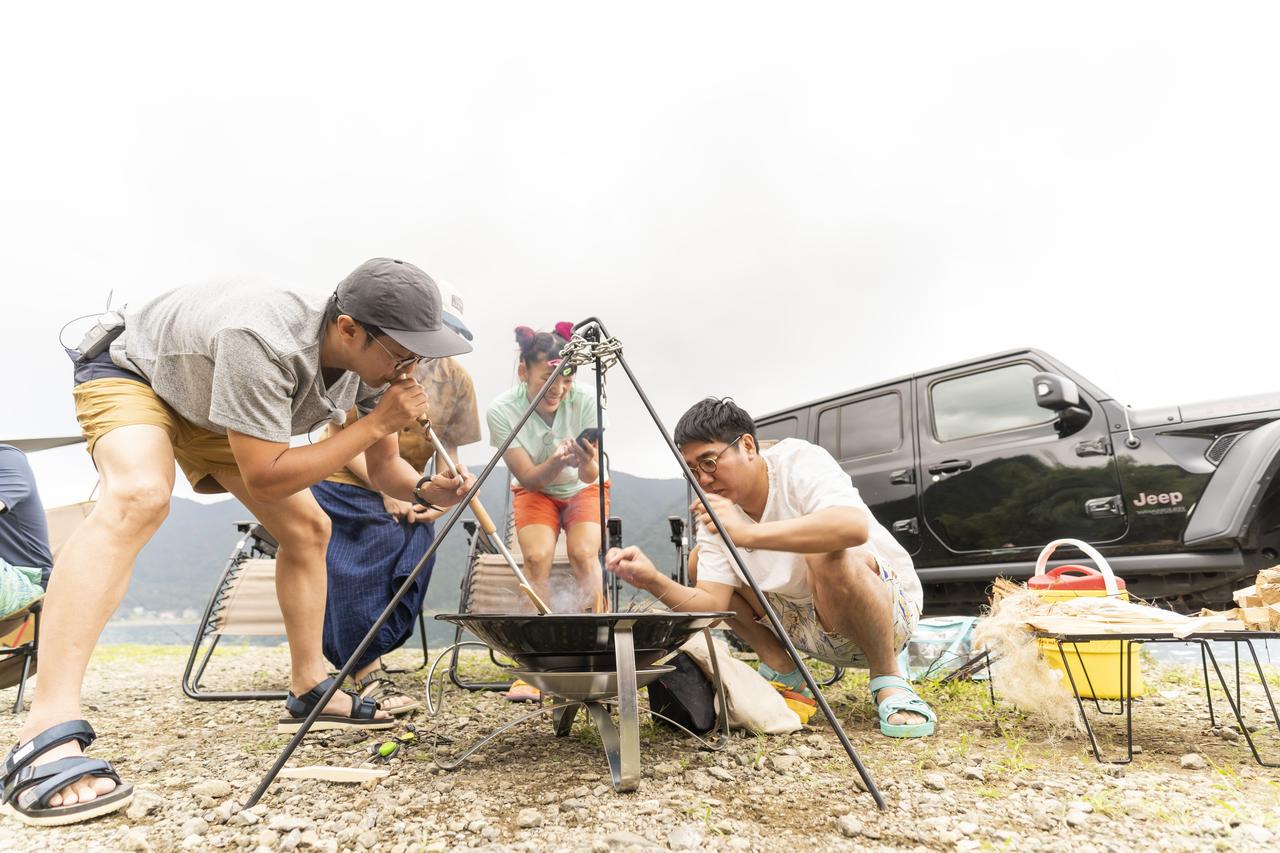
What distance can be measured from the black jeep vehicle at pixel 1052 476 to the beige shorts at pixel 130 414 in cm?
389

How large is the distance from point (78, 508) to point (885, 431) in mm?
5034

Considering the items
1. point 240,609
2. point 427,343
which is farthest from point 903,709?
point 240,609

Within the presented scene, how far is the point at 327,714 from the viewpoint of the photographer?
232 cm

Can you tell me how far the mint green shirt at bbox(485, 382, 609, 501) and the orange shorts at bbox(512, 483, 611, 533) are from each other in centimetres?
4

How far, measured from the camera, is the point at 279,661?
16.4 ft

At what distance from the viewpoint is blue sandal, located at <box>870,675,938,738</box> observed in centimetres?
219

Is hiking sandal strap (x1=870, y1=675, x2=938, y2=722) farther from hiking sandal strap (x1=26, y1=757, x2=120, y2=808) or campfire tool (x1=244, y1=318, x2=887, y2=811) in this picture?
hiking sandal strap (x1=26, y1=757, x2=120, y2=808)

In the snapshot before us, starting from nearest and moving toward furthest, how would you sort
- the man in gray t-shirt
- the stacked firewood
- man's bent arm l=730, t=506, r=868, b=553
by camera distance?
the man in gray t-shirt → the stacked firewood → man's bent arm l=730, t=506, r=868, b=553

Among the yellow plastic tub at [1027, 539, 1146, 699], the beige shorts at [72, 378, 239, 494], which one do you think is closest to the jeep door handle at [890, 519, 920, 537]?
the yellow plastic tub at [1027, 539, 1146, 699]

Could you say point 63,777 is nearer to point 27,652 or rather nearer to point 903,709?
point 27,652

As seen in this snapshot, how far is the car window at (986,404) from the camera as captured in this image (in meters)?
4.30

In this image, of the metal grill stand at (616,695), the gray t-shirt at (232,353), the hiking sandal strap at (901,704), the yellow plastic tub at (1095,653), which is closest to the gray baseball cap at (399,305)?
the gray t-shirt at (232,353)

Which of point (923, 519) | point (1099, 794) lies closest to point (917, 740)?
point (1099, 794)

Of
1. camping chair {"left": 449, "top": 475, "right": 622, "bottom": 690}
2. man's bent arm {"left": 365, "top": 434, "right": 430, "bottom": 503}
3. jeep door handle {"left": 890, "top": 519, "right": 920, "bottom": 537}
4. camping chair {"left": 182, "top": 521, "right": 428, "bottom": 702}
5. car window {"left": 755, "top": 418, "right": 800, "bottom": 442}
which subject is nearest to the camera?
man's bent arm {"left": 365, "top": 434, "right": 430, "bottom": 503}
